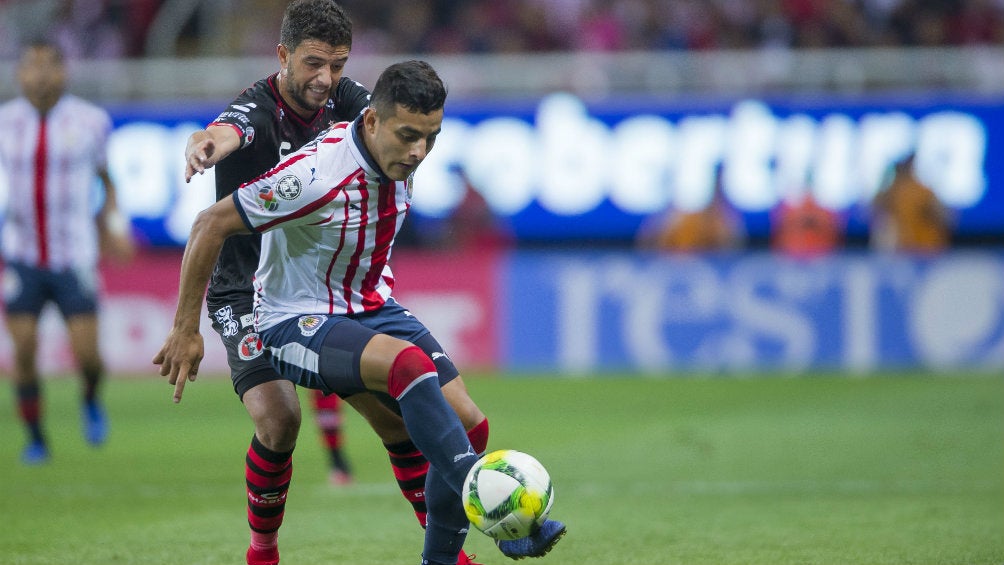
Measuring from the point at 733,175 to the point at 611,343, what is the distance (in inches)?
112

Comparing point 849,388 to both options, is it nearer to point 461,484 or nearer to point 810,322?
→ point 810,322

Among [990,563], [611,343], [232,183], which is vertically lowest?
[611,343]

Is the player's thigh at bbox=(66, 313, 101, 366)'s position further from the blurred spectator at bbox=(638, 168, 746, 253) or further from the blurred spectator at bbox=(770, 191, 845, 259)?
the blurred spectator at bbox=(770, 191, 845, 259)

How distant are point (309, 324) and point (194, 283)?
436mm

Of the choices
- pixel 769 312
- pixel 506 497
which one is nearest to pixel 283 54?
pixel 506 497

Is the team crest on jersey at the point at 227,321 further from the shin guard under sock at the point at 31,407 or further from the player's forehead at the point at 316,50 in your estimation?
the shin guard under sock at the point at 31,407

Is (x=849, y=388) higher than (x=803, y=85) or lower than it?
lower

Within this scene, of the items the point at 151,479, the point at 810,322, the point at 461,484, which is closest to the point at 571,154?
the point at 810,322

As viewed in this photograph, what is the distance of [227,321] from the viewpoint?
18.3 ft

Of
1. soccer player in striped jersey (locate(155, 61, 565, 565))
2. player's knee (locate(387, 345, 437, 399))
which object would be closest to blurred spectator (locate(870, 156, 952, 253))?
soccer player in striped jersey (locate(155, 61, 565, 565))

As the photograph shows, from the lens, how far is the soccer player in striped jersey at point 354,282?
4.66 meters

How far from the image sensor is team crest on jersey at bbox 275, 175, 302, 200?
15.6 ft

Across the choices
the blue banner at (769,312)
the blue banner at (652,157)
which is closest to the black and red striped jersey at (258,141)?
the blue banner at (769,312)

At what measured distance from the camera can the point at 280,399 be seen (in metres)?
5.34
